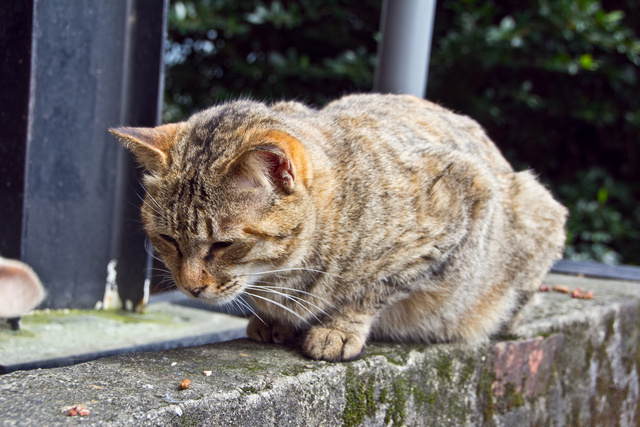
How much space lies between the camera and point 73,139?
2406mm

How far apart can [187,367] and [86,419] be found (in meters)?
0.40

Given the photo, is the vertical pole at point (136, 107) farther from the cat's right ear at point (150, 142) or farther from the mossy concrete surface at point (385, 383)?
the mossy concrete surface at point (385, 383)

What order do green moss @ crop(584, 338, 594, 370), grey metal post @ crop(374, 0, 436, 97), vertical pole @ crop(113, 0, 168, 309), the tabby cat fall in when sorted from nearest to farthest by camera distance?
the tabby cat < vertical pole @ crop(113, 0, 168, 309) < green moss @ crop(584, 338, 594, 370) < grey metal post @ crop(374, 0, 436, 97)

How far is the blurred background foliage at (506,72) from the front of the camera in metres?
4.63

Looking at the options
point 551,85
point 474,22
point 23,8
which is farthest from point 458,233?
point 551,85

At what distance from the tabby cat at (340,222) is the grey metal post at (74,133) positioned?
640 millimetres

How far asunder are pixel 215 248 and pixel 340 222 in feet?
1.34

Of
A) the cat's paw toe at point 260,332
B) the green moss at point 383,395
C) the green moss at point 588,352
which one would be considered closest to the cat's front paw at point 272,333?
the cat's paw toe at point 260,332

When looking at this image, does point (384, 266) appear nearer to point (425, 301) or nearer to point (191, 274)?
point (425, 301)

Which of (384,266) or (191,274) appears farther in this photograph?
(384,266)

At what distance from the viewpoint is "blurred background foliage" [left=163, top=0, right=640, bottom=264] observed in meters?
4.63

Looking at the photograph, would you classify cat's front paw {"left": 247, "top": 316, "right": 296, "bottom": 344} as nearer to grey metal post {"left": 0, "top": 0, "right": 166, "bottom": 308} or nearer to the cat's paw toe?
the cat's paw toe

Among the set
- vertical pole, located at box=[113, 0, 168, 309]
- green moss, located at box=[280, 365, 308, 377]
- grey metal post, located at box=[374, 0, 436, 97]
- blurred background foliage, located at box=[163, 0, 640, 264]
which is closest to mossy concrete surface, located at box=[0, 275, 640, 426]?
green moss, located at box=[280, 365, 308, 377]

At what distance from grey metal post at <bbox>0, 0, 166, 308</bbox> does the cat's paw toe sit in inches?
27.1
